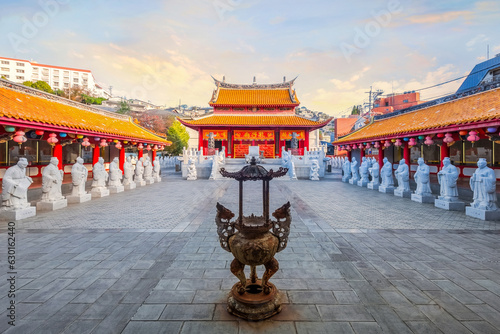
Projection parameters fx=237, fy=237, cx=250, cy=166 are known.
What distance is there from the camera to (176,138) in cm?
3584

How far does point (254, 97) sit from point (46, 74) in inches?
2377

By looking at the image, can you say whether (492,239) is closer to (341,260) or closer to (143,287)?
(341,260)

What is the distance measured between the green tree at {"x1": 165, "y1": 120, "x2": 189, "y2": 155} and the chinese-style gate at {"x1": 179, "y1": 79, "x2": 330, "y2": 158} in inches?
456

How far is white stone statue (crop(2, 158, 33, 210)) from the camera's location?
242 inches

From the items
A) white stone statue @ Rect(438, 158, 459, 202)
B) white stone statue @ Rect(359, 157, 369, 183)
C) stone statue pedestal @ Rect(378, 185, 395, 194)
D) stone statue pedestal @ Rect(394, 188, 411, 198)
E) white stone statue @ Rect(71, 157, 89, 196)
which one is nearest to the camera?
white stone statue @ Rect(438, 158, 459, 202)

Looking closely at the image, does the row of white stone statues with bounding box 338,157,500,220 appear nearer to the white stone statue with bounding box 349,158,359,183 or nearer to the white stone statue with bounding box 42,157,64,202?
the white stone statue with bounding box 349,158,359,183

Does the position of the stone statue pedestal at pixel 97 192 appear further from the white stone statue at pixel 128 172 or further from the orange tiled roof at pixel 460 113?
the orange tiled roof at pixel 460 113

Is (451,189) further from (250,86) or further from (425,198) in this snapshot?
(250,86)

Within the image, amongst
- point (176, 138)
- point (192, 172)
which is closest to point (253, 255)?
point (192, 172)

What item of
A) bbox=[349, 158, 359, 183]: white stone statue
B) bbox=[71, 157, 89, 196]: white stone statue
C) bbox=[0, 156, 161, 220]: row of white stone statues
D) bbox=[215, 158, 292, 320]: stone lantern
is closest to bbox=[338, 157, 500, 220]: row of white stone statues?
bbox=[349, 158, 359, 183]: white stone statue

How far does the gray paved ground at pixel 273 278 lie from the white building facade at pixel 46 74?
5698 centimetres

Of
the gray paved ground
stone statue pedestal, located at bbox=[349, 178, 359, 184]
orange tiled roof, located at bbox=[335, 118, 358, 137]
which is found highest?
orange tiled roof, located at bbox=[335, 118, 358, 137]

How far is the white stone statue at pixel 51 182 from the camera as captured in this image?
7.26 metres

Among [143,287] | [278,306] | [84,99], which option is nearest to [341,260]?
[278,306]
